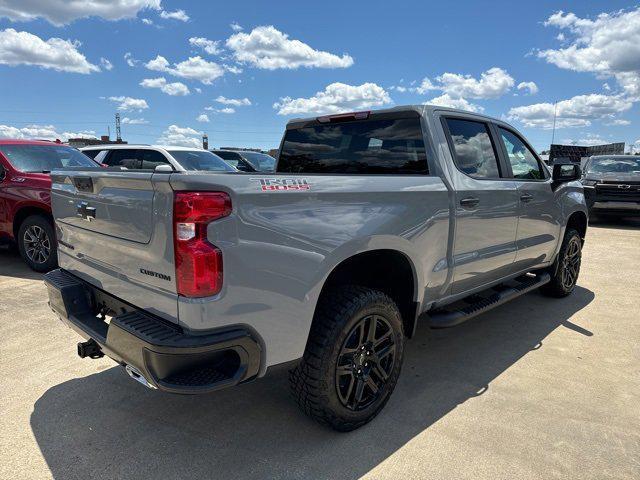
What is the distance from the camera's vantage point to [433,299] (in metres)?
3.17

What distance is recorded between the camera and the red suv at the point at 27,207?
590 centimetres

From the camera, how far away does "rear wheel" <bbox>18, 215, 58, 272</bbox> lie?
19.2ft

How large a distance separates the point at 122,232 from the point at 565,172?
4131 mm

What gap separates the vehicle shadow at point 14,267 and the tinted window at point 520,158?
222 inches

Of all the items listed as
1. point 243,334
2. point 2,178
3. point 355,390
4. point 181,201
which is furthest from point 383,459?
point 2,178

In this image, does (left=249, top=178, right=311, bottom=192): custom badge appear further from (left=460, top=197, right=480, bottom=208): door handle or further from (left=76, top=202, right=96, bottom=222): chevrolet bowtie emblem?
(left=460, top=197, right=480, bottom=208): door handle

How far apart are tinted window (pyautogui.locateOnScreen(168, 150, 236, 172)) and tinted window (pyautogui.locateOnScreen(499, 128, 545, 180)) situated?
5732 millimetres

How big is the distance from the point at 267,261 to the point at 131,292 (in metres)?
0.79

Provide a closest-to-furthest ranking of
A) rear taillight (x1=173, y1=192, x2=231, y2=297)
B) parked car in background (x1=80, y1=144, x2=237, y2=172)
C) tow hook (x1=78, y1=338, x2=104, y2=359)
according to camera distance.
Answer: rear taillight (x1=173, y1=192, x2=231, y2=297) → tow hook (x1=78, y1=338, x2=104, y2=359) → parked car in background (x1=80, y1=144, x2=237, y2=172)

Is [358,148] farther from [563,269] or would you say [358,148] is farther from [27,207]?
[27,207]

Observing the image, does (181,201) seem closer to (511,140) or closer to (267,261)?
(267,261)

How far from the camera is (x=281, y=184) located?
213cm

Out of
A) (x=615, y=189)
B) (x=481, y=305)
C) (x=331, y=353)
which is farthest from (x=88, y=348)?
(x=615, y=189)

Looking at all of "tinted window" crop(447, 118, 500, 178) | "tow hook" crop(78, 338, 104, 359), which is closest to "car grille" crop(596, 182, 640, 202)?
"tinted window" crop(447, 118, 500, 178)
